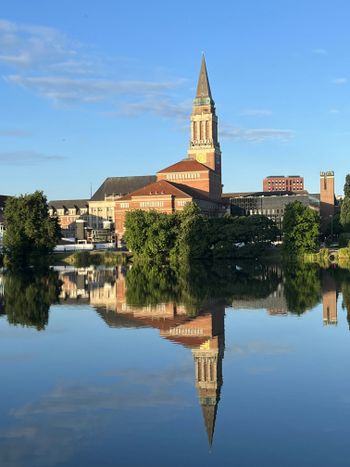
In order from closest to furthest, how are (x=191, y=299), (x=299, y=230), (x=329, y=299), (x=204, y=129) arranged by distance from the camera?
(x=191, y=299), (x=329, y=299), (x=299, y=230), (x=204, y=129)

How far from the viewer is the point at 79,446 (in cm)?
1207

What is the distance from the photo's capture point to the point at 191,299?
3475 centimetres

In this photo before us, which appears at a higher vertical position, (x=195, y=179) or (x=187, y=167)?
(x=187, y=167)

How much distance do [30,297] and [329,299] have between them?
17.5 m

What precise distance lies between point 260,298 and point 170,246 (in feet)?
125

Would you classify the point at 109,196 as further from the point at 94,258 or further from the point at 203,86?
the point at 94,258

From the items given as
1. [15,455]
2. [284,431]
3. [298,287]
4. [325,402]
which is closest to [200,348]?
[325,402]

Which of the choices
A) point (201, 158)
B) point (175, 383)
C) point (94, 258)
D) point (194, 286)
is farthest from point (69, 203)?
point (175, 383)

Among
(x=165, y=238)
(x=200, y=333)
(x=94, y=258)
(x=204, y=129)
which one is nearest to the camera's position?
(x=200, y=333)

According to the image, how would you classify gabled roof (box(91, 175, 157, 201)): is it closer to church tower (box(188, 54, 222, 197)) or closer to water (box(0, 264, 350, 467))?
church tower (box(188, 54, 222, 197))

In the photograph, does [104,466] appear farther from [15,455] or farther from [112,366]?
[112,366]

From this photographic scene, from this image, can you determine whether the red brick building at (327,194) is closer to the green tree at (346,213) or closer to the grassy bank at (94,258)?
the green tree at (346,213)

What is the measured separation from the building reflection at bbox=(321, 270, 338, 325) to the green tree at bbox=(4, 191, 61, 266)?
34798mm

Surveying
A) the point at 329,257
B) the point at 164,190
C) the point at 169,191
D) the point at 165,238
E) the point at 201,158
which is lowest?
the point at 329,257
